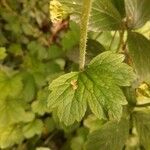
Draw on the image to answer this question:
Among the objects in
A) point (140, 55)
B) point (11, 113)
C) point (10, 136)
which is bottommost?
point (10, 136)

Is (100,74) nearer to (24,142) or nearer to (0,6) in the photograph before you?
(24,142)

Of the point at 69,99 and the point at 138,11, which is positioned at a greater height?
the point at 138,11

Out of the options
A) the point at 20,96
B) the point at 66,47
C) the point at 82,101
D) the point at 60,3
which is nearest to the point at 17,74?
the point at 20,96

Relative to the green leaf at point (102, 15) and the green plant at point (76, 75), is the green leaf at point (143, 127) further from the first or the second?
the green leaf at point (102, 15)

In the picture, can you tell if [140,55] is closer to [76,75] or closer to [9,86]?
[76,75]

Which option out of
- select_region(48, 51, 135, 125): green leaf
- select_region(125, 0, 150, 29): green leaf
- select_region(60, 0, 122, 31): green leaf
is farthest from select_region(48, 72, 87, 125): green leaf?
select_region(125, 0, 150, 29): green leaf

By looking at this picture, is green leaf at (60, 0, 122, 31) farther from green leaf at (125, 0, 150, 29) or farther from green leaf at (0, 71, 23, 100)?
green leaf at (0, 71, 23, 100)

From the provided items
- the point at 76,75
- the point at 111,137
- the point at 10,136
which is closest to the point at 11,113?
the point at 10,136
